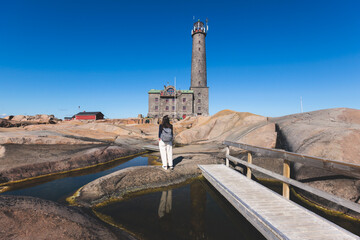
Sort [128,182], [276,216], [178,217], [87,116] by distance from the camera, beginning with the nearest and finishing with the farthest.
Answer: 1. [276,216]
2. [178,217]
3. [128,182]
4. [87,116]

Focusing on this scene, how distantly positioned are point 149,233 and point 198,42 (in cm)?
5237

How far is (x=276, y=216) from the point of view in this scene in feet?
11.8

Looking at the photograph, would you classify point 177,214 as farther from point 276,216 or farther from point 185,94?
point 185,94

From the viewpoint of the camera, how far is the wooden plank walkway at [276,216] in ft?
9.85

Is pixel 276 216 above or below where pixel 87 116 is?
below

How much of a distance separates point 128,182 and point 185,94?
44.0m

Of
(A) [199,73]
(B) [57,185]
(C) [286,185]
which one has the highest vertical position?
(A) [199,73]

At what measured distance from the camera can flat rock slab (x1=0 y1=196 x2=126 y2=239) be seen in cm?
282

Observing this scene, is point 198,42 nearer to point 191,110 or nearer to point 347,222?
point 191,110

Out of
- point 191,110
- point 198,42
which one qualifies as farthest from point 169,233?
point 198,42

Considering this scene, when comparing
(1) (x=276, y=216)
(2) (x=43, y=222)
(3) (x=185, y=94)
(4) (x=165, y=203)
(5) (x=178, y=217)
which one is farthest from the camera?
(3) (x=185, y=94)

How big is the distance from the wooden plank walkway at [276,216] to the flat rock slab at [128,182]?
230 cm

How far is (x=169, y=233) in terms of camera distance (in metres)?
3.79

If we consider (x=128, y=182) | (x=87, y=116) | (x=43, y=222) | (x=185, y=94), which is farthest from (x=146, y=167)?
(x=87, y=116)
